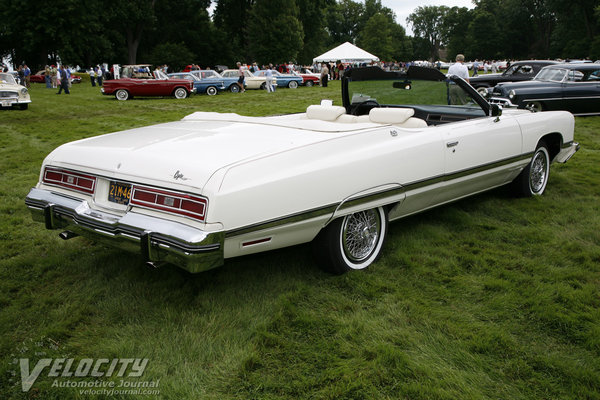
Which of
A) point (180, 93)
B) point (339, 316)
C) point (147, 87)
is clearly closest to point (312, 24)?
point (180, 93)

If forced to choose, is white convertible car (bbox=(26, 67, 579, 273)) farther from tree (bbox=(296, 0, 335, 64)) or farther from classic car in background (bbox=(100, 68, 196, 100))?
tree (bbox=(296, 0, 335, 64))

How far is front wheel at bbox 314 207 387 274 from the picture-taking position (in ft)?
10.6

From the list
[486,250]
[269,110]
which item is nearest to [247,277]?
[486,250]

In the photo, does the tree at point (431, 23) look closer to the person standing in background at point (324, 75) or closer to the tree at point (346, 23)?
the tree at point (346, 23)

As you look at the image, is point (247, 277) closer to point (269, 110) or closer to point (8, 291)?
point (8, 291)

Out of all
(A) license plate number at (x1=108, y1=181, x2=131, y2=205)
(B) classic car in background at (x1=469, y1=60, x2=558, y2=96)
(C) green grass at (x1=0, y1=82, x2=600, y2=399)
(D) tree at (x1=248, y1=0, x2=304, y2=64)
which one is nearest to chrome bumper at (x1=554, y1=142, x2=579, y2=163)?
(C) green grass at (x1=0, y1=82, x2=600, y2=399)

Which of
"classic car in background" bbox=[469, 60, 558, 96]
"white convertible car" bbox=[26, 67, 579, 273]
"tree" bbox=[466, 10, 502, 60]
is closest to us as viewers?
"white convertible car" bbox=[26, 67, 579, 273]

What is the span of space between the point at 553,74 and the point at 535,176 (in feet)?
25.0

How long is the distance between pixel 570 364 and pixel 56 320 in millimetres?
2762

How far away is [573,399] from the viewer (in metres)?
2.18

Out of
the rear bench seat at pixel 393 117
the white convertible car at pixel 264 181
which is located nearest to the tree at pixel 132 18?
the white convertible car at pixel 264 181

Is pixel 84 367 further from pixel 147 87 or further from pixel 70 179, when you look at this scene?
pixel 147 87

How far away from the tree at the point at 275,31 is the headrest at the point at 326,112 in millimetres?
43573

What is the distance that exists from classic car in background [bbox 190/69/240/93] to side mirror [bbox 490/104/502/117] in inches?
710
